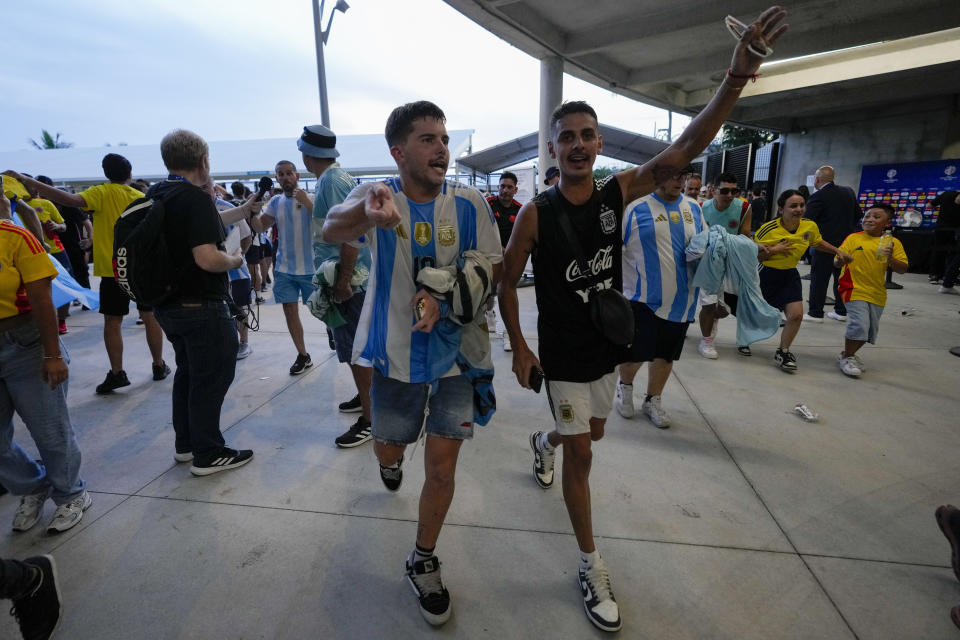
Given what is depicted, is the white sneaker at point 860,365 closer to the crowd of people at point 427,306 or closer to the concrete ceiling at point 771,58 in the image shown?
the crowd of people at point 427,306

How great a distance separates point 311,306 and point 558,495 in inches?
72.7

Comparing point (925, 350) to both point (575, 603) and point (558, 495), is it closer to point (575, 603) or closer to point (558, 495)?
point (558, 495)

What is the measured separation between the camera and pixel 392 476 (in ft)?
7.99

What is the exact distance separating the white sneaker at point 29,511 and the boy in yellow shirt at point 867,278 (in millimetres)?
6245

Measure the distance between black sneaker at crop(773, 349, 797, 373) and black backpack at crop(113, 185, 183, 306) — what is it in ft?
17.1

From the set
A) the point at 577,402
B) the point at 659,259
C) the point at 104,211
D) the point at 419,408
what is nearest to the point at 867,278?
the point at 659,259

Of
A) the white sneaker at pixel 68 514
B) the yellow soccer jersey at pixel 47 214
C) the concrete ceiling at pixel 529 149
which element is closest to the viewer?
the white sneaker at pixel 68 514

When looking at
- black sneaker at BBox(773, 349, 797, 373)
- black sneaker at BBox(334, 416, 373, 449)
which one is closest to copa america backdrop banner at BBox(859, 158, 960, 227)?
black sneaker at BBox(773, 349, 797, 373)

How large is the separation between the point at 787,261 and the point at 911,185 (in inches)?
444

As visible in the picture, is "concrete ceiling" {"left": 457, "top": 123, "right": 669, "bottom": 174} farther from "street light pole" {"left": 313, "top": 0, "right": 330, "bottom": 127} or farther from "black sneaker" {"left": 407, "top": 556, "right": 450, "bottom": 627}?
"black sneaker" {"left": 407, "top": 556, "right": 450, "bottom": 627}

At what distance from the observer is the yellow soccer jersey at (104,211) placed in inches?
157

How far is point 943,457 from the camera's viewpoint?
116 inches

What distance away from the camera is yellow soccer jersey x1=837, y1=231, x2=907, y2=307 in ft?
14.0

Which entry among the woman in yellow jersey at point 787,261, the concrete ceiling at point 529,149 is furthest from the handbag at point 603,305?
the concrete ceiling at point 529,149
